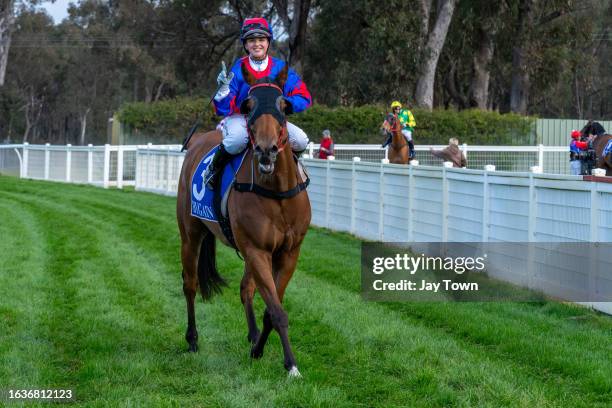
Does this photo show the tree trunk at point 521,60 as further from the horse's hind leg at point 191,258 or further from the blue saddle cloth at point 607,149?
the horse's hind leg at point 191,258

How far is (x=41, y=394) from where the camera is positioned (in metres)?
5.89

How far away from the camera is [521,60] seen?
143 ft

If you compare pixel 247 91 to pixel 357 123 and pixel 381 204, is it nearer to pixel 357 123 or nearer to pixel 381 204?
pixel 381 204

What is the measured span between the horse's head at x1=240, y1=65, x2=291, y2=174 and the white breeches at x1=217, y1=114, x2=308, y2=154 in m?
0.31

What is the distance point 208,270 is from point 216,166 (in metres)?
1.37

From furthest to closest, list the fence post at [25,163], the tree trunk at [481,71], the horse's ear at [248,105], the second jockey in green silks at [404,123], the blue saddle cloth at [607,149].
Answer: the tree trunk at [481,71] → the fence post at [25,163] → the second jockey in green silks at [404,123] → the blue saddle cloth at [607,149] → the horse's ear at [248,105]

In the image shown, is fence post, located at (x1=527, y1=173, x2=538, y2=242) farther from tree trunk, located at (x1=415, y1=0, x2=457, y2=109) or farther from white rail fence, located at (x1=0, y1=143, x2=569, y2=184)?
tree trunk, located at (x1=415, y1=0, x2=457, y2=109)

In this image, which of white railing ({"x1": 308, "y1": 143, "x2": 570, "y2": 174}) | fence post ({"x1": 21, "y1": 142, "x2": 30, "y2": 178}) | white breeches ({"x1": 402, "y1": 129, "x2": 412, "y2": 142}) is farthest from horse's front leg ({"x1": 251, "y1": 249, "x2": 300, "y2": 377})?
fence post ({"x1": 21, "y1": 142, "x2": 30, "y2": 178})

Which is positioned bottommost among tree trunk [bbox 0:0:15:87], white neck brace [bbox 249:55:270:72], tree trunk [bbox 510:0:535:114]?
white neck brace [bbox 249:55:270:72]

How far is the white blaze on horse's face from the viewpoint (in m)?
6.21

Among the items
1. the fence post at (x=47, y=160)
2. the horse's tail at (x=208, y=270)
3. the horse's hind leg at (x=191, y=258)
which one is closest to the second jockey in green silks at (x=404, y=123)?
the horse's tail at (x=208, y=270)

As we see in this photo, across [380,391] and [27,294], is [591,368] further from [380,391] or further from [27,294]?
[27,294]

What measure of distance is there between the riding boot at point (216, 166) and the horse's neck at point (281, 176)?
56 cm

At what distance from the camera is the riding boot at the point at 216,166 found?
7.30 metres
